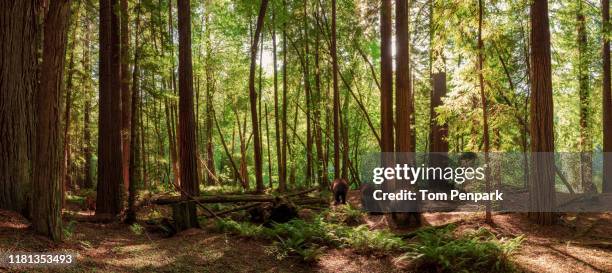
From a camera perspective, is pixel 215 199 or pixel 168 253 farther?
pixel 215 199

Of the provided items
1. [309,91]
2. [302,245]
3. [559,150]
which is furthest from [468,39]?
[559,150]

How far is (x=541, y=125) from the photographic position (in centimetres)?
1053

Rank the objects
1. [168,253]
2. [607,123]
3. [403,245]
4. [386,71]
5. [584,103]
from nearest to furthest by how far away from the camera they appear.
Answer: [168,253], [403,245], [386,71], [607,123], [584,103]

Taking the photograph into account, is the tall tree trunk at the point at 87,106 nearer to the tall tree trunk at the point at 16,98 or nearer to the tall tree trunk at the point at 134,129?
the tall tree trunk at the point at 134,129

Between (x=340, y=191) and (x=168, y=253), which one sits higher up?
(x=340, y=191)

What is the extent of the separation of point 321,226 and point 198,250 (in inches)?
112

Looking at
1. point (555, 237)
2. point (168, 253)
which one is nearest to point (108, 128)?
point (168, 253)

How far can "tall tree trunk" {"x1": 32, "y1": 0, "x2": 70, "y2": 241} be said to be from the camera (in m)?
6.63

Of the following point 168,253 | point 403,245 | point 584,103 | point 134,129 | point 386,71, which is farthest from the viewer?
point 584,103

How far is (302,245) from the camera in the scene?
839cm

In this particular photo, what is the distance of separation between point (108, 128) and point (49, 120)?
4914 millimetres

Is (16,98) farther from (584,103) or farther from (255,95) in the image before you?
(584,103)

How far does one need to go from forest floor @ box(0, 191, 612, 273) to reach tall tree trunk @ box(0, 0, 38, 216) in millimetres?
613

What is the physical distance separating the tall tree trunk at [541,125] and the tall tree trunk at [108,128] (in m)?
11.1
